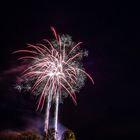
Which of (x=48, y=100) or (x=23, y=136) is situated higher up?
(x=48, y=100)

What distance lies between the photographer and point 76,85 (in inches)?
3378

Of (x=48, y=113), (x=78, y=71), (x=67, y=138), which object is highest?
(x=78, y=71)

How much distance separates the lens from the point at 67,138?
78.4 meters

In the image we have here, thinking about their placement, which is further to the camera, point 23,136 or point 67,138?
point 23,136

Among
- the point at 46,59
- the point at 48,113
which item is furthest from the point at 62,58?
the point at 48,113

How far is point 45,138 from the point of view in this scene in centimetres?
8306

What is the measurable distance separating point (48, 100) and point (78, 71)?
6.55 m

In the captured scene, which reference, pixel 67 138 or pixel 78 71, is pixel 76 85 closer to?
pixel 78 71

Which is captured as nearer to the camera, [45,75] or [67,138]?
[67,138]

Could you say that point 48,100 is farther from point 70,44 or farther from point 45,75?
point 70,44

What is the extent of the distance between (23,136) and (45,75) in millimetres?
10025

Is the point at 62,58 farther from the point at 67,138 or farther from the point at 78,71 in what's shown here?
the point at 67,138

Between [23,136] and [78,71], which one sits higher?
[78,71]

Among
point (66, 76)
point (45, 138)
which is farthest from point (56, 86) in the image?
point (45, 138)
